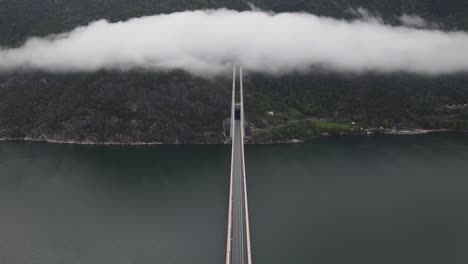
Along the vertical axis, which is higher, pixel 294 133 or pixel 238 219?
pixel 294 133

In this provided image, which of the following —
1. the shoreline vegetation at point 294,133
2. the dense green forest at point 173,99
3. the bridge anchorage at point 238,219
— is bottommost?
the bridge anchorage at point 238,219

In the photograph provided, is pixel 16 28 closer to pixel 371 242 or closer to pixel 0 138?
pixel 0 138

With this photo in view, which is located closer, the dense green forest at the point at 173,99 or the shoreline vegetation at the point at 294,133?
the shoreline vegetation at the point at 294,133

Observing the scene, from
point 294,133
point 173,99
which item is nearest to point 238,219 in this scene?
point 294,133

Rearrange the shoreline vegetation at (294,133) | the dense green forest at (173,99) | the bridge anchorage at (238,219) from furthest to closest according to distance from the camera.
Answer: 1. the dense green forest at (173,99)
2. the shoreline vegetation at (294,133)
3. the bridge anchorage at (238,219)

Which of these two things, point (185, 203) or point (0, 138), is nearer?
point (185, 203)

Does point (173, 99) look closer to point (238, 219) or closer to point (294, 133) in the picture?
point (294, 133)

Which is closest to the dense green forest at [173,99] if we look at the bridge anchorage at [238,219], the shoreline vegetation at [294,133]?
the shoreline vegetation at [294,133]

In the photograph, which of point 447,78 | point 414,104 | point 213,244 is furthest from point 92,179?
point 447,78

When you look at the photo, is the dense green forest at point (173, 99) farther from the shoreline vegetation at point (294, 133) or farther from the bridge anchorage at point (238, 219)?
the bridge anchorage at point (238, 219)
